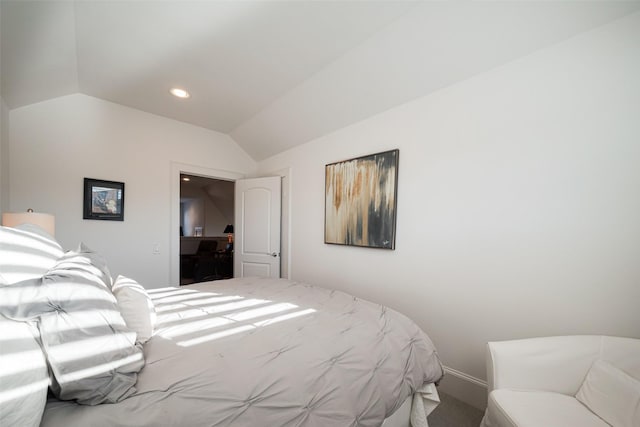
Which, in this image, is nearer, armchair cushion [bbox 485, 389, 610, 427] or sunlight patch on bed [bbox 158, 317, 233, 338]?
armchair cushion [bbox 485, 389, 610, 427]

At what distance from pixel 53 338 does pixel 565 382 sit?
216 cm

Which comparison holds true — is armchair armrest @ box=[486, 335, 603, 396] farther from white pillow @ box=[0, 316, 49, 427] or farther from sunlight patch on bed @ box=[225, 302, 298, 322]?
white pillow @ box=[0, 316, 49, 427]

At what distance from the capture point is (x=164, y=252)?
3.08 m

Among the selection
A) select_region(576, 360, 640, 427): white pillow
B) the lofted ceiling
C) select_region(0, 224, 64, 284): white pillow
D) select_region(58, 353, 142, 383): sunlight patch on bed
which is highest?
the lofted ceiling

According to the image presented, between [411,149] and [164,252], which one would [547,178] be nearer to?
[411,149]

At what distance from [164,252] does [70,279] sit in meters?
2.46

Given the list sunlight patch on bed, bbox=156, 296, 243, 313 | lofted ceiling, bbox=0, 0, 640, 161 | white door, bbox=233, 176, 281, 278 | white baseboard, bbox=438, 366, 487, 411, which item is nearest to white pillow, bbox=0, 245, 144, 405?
sunlight patch on bed, bbox=156, 296, 243, 313

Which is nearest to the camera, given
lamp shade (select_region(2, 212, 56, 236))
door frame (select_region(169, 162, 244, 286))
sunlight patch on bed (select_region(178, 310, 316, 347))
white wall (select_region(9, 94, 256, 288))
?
sunlight patch on bed (select_region(178, 310, 316, 347))

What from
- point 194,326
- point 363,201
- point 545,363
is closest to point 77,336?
point 194,326

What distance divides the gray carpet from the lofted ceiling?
8.11ft

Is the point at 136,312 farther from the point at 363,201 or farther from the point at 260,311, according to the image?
the point at 363,201

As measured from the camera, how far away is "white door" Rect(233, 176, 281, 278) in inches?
140

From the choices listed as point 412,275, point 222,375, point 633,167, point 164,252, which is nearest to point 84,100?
point 164,252

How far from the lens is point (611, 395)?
42.8 inches
